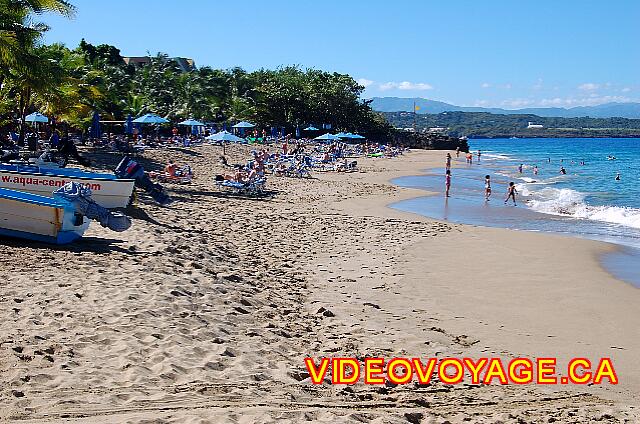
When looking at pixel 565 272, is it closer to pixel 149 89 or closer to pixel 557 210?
pixel 557 210

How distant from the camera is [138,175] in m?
14.4

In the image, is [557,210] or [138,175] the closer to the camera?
[138,175]

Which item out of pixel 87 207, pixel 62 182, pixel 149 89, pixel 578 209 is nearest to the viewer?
pixel 87 207

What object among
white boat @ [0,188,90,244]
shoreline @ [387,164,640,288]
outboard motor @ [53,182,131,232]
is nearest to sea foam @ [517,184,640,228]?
shoreline @ [387,164,640,288]

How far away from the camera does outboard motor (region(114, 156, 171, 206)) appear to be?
14234 mm

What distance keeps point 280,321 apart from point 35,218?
4.40 meters

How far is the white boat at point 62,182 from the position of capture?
40.5ft

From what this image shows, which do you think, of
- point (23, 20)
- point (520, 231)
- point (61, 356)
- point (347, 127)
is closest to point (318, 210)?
point (520, 231)

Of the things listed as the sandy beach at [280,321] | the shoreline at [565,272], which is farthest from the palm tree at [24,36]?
the shoreline at [565,272]

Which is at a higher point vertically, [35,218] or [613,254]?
[35,218]

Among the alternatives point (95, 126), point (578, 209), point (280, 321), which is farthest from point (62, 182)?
point (95, 126)

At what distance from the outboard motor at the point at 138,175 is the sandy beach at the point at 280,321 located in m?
0.90

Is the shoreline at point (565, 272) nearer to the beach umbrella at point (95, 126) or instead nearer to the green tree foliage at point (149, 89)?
the green tree foliage at point (149, 89)

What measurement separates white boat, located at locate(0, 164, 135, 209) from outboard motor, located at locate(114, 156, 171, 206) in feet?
1.63
